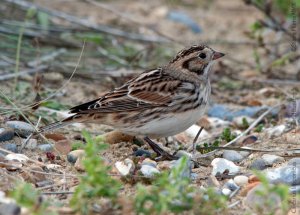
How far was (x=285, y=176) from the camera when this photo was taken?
4559 mm

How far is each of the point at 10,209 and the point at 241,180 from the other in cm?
160

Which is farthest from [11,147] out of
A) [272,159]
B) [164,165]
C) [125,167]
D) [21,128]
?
[272,159]

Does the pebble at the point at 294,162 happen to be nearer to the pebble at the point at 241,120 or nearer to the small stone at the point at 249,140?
the small stone at the point at 249,140

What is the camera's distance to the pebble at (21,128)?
18.0 feet

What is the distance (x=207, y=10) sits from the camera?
10516mm

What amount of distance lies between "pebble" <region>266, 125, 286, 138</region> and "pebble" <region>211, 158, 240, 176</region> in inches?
40.7

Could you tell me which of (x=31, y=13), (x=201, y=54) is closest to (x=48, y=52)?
(x=31, y=13)

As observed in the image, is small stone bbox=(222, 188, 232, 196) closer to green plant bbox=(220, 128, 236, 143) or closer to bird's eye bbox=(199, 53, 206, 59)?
green plant bbox=(220, 128, 236, 143)

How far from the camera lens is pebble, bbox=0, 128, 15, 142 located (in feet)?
17.4

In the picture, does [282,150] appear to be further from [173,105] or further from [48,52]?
[48,52]

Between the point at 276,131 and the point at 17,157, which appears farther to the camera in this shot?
the point at 276,131

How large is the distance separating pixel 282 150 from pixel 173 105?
908 millimetres

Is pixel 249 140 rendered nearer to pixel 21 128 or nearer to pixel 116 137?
pixel 116 137

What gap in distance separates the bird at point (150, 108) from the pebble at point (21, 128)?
7.0 inches
